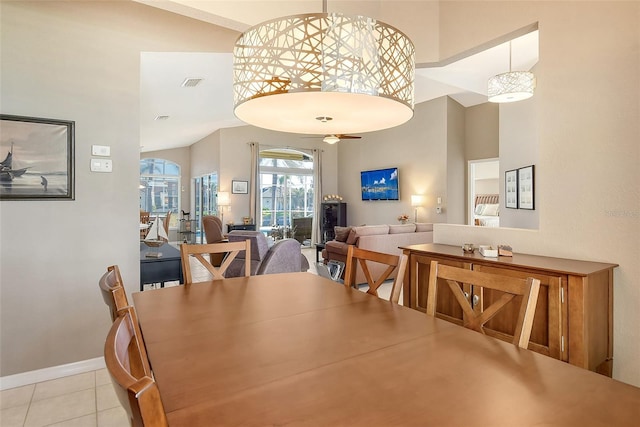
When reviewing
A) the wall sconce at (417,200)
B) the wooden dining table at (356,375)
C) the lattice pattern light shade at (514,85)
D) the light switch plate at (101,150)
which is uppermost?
the lattice pattern light shade at (514,85)

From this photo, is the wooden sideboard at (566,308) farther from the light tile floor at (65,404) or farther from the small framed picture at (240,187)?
the small framed picture at (240,187)

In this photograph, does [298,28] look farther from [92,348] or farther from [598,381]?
[92,348]

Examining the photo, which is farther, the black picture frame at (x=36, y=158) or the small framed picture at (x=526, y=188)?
the small framed picture at (x=526, y=188)

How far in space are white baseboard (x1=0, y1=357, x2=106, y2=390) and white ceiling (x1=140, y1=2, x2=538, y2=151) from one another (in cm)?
263

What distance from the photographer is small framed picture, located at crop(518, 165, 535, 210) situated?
4.52 meters

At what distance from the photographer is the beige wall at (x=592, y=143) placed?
6.85 ft

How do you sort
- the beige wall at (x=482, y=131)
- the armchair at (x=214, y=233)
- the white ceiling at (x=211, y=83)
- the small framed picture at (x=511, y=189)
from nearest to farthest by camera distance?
the white ceiling at (x=211, y=83) → the small framed picture at (x=511, y=189) → the armchair at (x=214, y=233) → the beige wall at (x=482, y=131)

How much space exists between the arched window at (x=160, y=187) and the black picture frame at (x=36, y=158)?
9.07 metres

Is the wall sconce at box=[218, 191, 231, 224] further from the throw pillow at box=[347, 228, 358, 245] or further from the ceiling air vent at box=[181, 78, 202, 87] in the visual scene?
the throw pillow at box=[347, 228, 358, 245]

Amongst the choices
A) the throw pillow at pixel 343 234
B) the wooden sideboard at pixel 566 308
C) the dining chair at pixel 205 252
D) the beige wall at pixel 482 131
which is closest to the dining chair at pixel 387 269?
the wooden sideboard at pixel 566 308

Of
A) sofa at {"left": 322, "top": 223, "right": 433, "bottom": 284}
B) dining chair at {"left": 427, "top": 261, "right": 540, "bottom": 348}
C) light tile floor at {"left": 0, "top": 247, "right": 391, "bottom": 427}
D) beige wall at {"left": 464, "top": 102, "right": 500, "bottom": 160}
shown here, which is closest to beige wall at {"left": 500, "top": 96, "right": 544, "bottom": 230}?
sofa at {"left": 322, "top": 223, "right": 433, "bottom": 284}

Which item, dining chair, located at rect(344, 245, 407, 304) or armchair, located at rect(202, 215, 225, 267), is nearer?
dining chair, located at rect(344, 245, 407, 304)

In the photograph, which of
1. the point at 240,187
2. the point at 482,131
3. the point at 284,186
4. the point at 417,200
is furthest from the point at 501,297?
the point at 284,186

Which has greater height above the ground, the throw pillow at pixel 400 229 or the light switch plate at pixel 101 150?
the light switch plate at pixel 101 150
